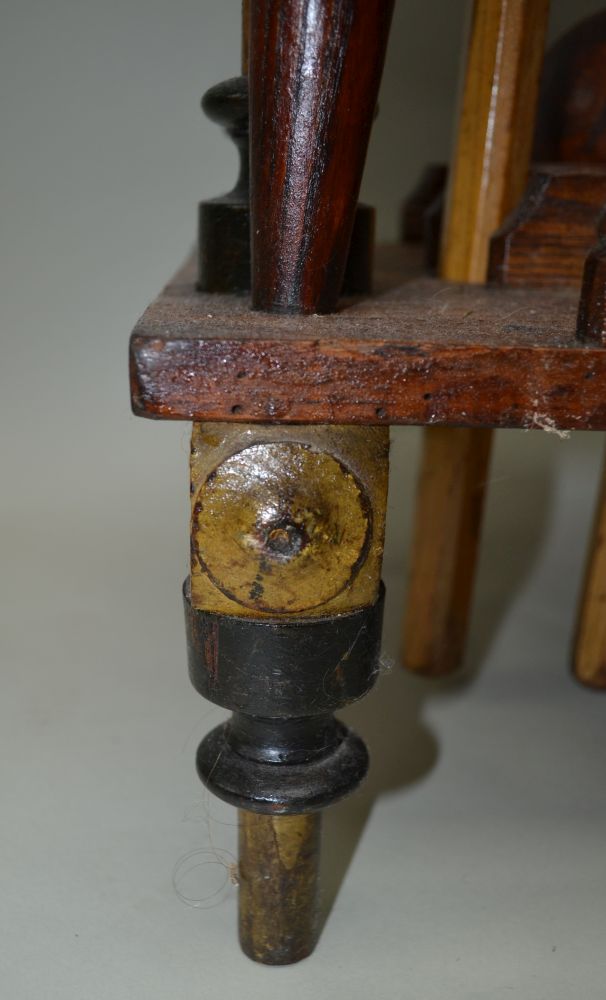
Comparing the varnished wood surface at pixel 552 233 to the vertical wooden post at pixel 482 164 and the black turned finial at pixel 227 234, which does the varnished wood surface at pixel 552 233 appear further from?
the black turned finial at pixel 227 234

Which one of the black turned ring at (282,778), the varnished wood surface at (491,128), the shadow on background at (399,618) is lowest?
the shadow on background at (399,618)

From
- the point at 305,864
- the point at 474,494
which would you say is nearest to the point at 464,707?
the point at 474,494

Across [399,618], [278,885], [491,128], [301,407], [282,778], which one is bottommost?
[399,618]

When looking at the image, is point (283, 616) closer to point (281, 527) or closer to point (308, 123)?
point (281, 527)

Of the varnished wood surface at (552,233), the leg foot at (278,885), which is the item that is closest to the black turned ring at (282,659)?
the leg foot at (278,885)

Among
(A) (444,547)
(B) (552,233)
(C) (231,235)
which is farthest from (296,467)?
(A) (444,547)

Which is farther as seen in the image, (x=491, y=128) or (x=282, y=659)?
(x=491, y=128)
